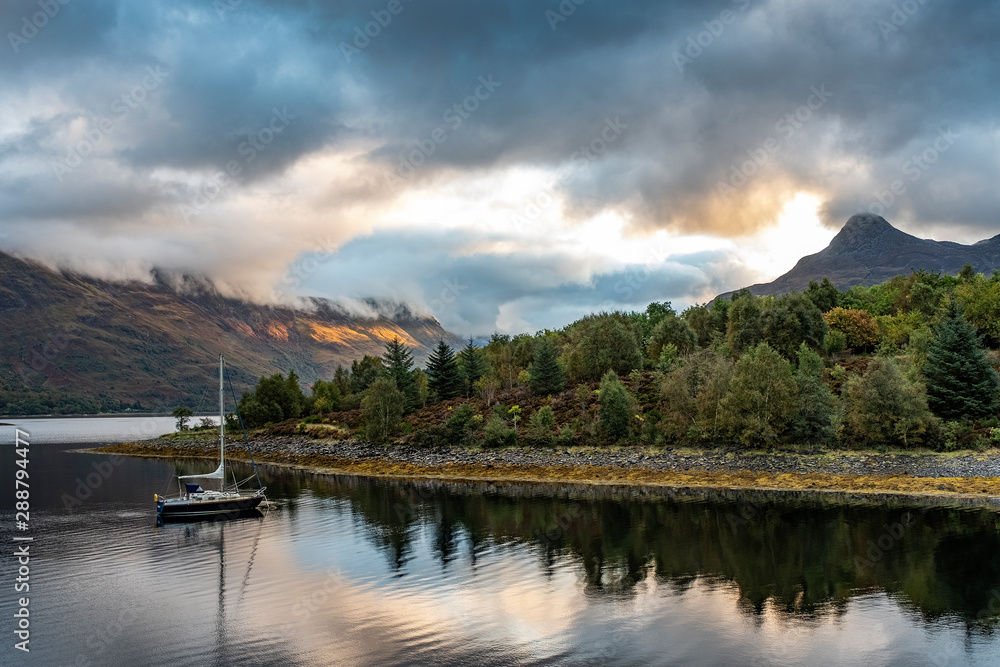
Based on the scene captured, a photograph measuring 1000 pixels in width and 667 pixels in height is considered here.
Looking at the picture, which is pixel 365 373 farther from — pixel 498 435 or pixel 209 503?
pixel 209 503

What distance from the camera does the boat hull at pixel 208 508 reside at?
189 ft

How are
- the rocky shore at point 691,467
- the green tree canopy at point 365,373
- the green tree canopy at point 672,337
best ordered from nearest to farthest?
the rocky shore at point 691,467 < the green tree canopy at point 672,337 < the green tree canopy at point 365,373

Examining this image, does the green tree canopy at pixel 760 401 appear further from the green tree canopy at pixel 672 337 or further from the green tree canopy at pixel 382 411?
the green tree canopy at pixel 382 411

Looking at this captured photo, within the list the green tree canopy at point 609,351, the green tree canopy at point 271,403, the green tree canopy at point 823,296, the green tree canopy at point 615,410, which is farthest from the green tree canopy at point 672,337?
the green tree canopy at point 271,403

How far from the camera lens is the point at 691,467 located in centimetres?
7369

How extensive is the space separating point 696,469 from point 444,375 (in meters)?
70.1

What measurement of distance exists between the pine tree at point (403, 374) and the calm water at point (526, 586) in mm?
64791

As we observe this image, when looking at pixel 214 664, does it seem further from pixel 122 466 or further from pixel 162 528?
pixel 122 466

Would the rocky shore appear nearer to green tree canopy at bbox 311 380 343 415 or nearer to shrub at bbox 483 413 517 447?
shrub at bbox 483 413 517 447

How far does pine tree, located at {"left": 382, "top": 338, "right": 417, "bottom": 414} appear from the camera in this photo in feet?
416

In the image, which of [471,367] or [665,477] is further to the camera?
[471,367]

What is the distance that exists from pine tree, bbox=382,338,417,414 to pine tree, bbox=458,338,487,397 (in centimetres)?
1048

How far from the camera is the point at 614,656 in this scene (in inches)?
985

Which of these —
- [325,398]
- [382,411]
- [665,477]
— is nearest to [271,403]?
[325,398]
